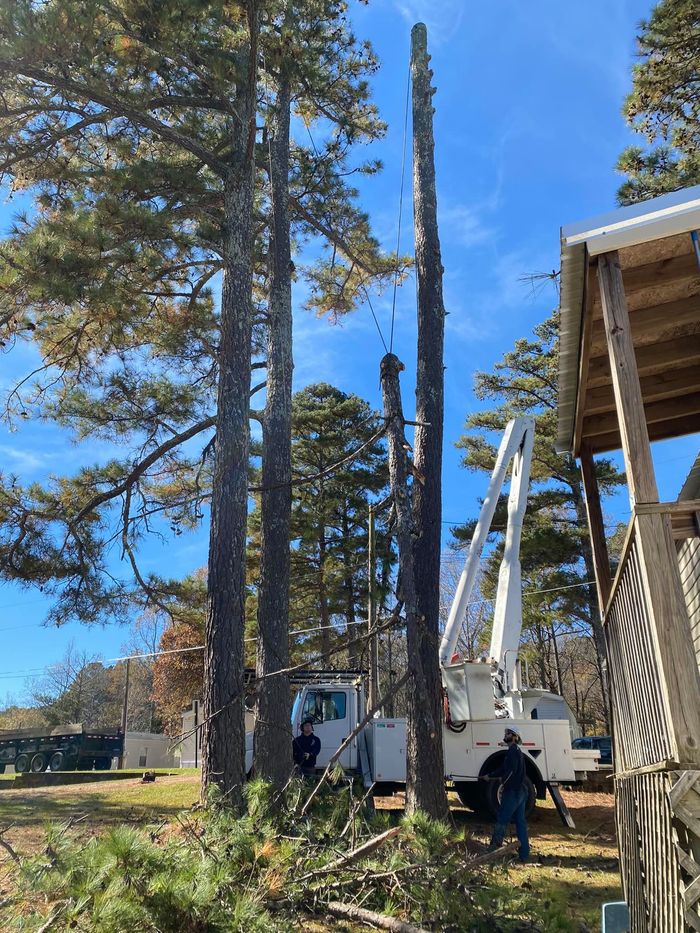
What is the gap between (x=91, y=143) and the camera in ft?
32.4

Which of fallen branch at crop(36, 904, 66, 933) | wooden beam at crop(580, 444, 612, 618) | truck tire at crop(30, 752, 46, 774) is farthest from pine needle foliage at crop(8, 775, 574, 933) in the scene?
truck tire at crop(30, 752, 46, 774)

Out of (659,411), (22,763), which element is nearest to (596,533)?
(659,411)

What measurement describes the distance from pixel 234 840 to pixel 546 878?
12.4 feet

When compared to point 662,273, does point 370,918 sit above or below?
below

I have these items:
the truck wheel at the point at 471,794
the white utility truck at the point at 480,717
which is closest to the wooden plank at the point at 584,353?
the white utility truck at the point at 480,717

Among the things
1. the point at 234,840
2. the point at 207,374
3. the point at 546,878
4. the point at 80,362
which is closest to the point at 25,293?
the point at 80,362

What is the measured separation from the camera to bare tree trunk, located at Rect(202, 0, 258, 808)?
7094mm

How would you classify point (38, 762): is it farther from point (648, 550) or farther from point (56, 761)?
A: point (648, 550)

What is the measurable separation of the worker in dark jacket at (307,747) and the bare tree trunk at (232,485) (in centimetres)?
338

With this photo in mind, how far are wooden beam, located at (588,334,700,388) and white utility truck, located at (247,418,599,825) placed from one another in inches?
222

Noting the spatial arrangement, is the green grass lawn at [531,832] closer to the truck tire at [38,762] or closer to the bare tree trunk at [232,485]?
the bare tree trunk at [232,485]

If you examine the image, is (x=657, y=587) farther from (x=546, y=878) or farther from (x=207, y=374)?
(x=207, y=374)

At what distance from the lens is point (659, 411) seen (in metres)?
6.37

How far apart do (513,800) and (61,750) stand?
63.3 feet
